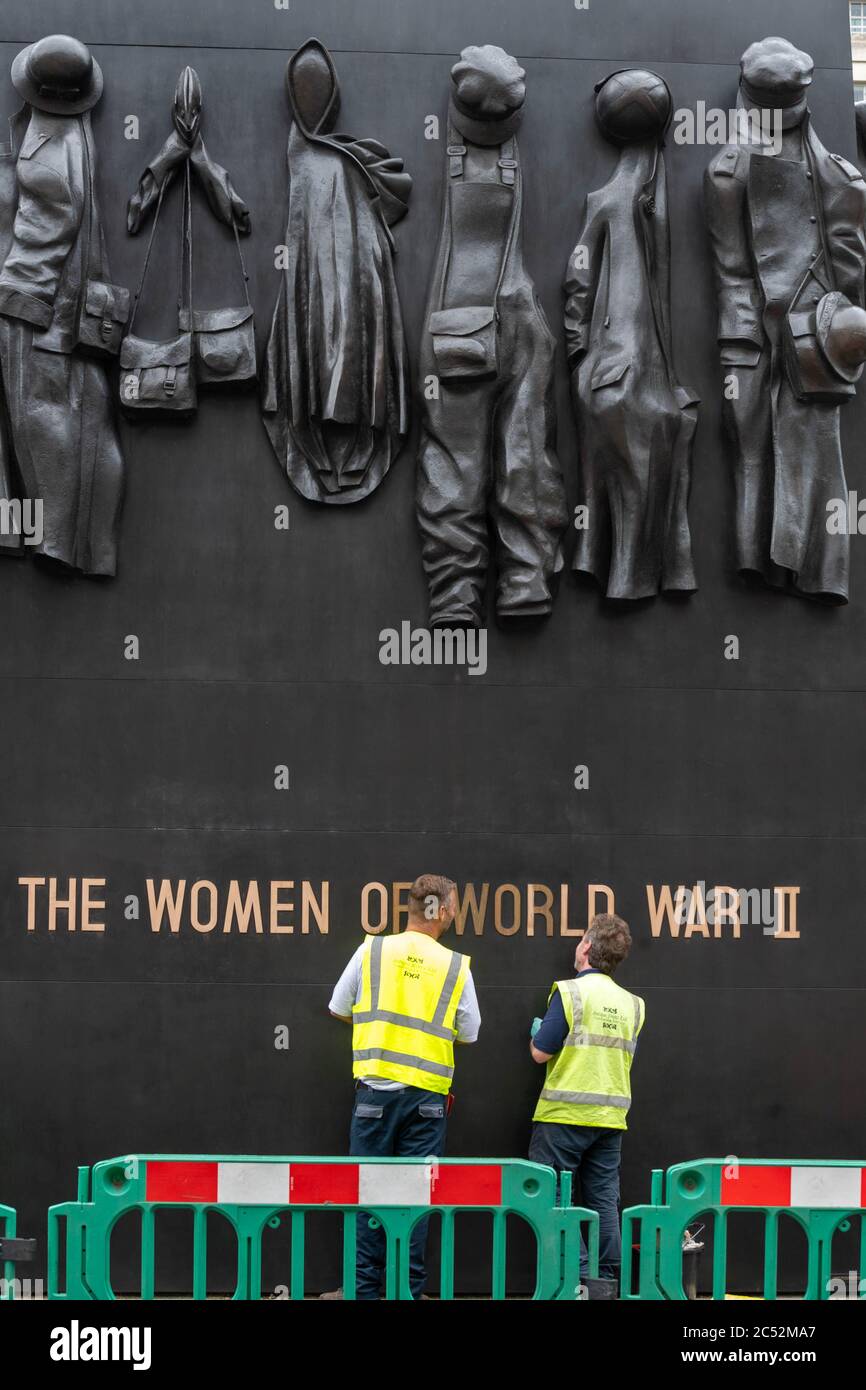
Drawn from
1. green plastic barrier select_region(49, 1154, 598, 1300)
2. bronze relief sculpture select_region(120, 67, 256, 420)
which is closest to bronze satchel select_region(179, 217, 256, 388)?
bronze relief sculpture select_region(120, 67, 256, 420)

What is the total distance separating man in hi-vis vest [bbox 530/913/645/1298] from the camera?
10508 mm

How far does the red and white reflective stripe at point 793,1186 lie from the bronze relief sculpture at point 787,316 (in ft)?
14.7

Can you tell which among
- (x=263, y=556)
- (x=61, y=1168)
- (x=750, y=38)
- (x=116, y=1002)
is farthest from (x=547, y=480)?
(x=61, y=1168)

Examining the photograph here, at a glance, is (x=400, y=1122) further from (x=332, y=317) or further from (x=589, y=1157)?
(x=332, y=317)

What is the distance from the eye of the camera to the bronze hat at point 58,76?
37.8 feet

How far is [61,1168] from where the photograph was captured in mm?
11273

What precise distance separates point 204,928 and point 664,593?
3.78m

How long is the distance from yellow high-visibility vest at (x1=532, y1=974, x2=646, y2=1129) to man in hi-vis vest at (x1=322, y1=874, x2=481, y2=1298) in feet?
2.21

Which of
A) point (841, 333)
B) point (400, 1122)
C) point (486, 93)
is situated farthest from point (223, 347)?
point (400, 1122)

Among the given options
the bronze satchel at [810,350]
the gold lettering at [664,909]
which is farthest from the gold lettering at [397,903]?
the bronze satchel at [810,350]

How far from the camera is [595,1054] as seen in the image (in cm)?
1055

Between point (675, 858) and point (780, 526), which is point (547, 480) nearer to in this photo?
point (780, 526)
